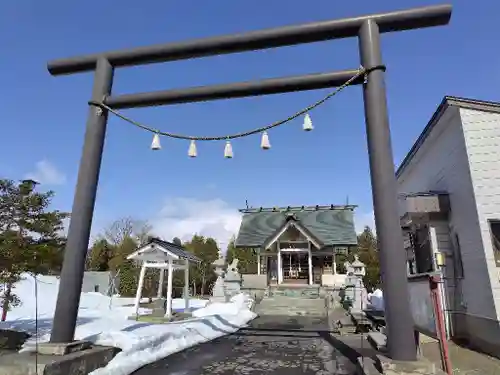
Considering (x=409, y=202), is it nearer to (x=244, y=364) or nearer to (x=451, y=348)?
(x=451, y=348)

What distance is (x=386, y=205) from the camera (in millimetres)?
4258

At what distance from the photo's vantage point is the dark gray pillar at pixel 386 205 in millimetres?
3920

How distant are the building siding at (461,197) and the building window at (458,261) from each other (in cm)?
21

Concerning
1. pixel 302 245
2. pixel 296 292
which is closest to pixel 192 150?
pixel 296 292

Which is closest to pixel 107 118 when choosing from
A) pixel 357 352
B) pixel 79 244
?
pixel 79 244

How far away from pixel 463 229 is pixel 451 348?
2.85 meters

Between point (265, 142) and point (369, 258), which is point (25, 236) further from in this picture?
point (369, 258)

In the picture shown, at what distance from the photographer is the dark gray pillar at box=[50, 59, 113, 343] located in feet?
15.7

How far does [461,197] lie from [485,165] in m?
1.05

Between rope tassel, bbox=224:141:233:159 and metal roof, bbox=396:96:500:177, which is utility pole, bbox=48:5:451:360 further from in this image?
metal roof, bbox=396:96:500:177

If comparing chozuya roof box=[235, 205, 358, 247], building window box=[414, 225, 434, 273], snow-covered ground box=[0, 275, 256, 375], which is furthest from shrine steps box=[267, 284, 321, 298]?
building window box=[414, 225, 434, 273]

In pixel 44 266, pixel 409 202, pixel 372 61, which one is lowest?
pixel 44 266

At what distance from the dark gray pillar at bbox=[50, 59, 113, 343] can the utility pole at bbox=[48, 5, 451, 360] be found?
1cm

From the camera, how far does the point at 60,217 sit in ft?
29.1
